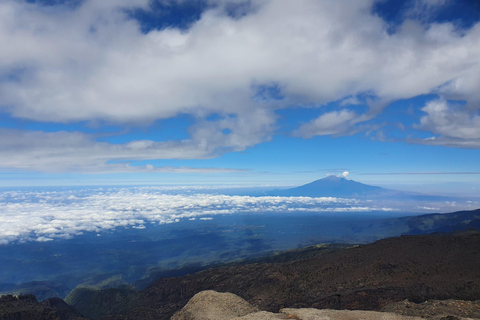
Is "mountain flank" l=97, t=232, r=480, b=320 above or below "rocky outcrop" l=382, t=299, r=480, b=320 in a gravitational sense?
below

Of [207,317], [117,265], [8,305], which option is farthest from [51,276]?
[207,317]

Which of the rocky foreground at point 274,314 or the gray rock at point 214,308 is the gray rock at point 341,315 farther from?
the gray rock at point 214,308

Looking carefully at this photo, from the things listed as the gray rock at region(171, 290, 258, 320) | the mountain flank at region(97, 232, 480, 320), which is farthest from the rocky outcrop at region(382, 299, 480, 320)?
the gray rock at region(171, 290, 258, 320)

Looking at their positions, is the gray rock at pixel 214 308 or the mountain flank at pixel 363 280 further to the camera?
the gray rock at pixel 214 308

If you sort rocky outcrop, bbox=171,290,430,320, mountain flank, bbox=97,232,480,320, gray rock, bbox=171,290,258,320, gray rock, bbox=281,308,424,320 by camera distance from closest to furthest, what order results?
gray rock, bbox=281,308,424,320, rocky outcrop, bbox=171,290,430,320, mountain flank, bbox=97,232,480,320, gray rock, bbox=171,290,258,320

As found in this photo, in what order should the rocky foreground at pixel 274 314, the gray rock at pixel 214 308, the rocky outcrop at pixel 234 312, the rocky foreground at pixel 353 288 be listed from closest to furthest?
the rocky foreground at pixel 274 314 → the rocky outcrop at pixel 234 312 → the rocky foreground at pixel 353 288 → the gray rock at pixel 214 308

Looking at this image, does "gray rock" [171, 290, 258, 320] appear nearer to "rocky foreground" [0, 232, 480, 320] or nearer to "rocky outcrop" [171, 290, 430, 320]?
"rocky outcrop" [171, 290, 430, 320]

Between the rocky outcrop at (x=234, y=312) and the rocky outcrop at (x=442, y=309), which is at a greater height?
the rocky outcrop at (x=442, y=309)

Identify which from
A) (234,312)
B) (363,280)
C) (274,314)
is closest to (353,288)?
(363,280)

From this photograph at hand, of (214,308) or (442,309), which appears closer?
(442,309)

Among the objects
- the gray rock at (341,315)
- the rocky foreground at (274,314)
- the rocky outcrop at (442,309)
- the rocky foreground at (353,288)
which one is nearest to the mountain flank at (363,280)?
the rocky foreground at (353,288)

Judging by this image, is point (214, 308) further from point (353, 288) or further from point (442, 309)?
point (442, 309)

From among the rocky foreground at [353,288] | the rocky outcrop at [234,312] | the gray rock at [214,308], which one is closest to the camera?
the rocky outcrop at [234,312]
